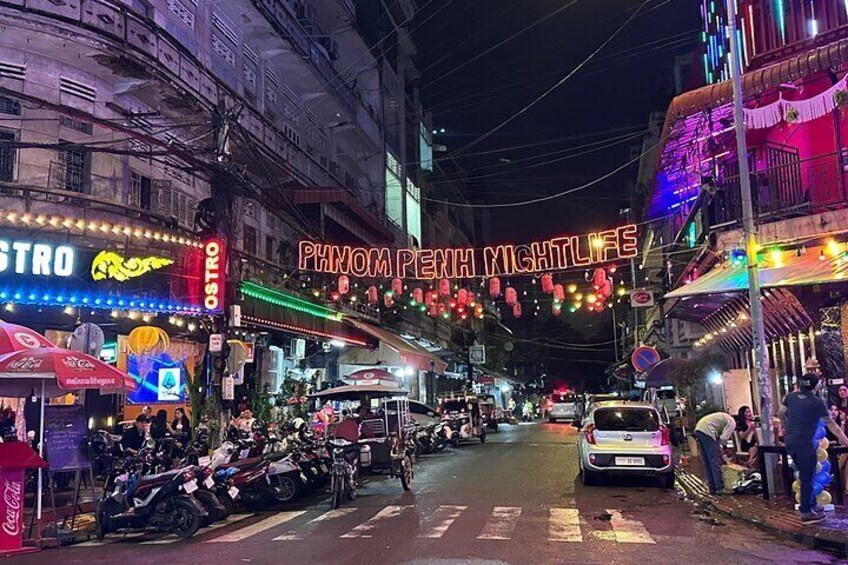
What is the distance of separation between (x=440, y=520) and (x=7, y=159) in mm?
12101

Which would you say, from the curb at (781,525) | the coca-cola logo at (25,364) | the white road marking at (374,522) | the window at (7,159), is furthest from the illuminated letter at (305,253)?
the curb at (781,525)

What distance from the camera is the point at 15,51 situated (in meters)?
15.4

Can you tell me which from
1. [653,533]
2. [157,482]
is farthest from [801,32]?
[157,482]

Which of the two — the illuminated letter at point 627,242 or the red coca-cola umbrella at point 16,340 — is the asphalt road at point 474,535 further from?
the illuminated letter at point 627,242

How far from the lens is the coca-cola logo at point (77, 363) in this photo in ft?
32.9

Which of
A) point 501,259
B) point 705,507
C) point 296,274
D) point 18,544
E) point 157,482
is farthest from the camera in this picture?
point 296,274

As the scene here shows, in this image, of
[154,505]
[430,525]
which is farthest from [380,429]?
[154,505]

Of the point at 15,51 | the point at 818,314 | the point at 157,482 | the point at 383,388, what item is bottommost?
the point at 157,482

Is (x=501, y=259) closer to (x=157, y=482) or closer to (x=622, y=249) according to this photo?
(x=622, y=249)

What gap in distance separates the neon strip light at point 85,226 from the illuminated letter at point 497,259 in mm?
8305

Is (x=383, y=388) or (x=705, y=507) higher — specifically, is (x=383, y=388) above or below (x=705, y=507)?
above

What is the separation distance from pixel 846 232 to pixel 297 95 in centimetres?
2074

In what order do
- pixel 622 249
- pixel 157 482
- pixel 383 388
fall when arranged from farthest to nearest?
1. pixel 622 249
2. pixel 383 388
3. pixel 157 482

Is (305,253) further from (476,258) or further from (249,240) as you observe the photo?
(476,258)
